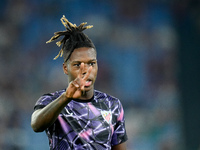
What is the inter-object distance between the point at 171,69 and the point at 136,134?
1191mm

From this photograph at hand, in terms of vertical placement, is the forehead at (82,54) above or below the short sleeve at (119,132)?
above

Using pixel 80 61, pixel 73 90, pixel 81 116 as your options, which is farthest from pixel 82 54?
pixel 73 90

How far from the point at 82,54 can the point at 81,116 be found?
42 cm

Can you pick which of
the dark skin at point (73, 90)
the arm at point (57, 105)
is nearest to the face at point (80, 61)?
the dark skin at point (73, 90)

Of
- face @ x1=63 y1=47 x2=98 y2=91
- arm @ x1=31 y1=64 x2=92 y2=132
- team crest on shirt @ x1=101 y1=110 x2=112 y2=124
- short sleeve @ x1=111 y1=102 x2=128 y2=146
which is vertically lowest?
short sleeve @ x1=111 y1=102 x2=128 y2=146

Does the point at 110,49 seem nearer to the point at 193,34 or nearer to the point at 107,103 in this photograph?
the point at 193,34

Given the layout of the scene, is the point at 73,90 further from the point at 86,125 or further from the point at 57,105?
the point at 86,125

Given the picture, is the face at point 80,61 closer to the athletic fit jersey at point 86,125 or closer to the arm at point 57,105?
the athletic fit jersey at point 86,125

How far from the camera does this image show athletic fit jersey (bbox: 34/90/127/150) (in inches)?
91.0

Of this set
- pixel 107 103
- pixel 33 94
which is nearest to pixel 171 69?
pixel 33 94

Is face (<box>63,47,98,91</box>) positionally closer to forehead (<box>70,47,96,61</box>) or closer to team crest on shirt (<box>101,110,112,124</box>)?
forehead (<box>70,47,96,61</box>)

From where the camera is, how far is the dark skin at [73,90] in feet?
6.45

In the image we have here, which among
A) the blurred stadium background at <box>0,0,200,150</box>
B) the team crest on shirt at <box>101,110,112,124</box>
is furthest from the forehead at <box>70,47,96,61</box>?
the blurred stadium background at <box>0,0,200,150</box>

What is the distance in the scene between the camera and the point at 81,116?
7.90ft
